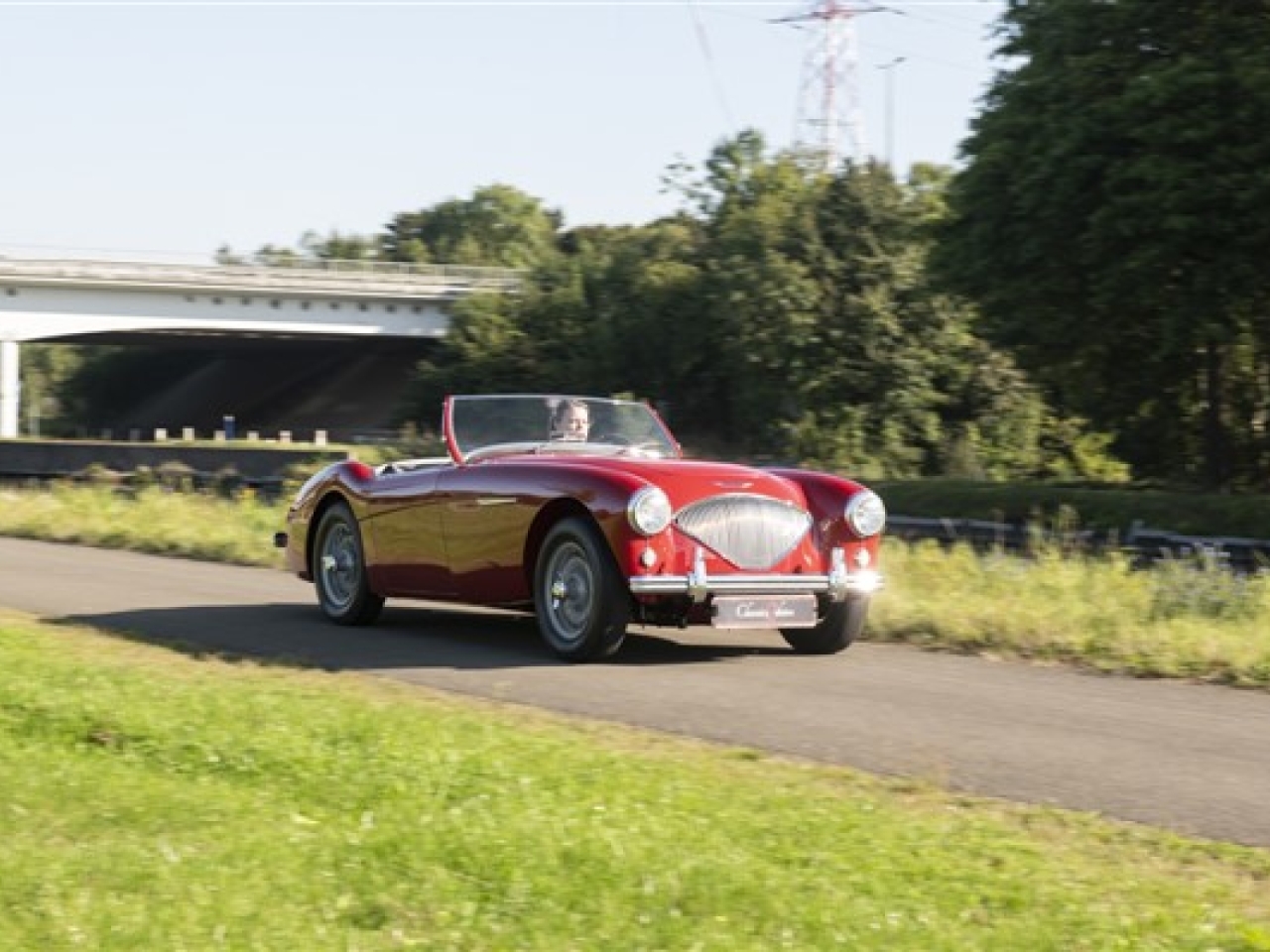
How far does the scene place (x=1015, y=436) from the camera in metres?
60.5

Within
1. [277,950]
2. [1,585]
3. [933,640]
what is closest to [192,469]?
[1,585]

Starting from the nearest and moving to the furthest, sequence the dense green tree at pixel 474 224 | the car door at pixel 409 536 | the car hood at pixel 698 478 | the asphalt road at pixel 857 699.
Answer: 1. the asphalt road at pixel 857 699
2. the car hood at pixel 698 478
3. the car door at pixel 409 536
4. the dense green tree at pixel 474 224

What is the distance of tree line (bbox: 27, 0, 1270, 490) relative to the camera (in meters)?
32.9

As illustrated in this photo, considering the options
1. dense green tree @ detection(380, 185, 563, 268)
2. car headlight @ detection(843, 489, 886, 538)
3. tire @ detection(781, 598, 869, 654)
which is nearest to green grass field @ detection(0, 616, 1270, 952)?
car headlight @ detection(843, 489, 886, 538)

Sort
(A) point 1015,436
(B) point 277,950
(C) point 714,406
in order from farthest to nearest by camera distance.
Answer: (C) point 714,406, (A) point 1015,436, (B) point 277,950

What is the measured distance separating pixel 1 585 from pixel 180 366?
10101cm

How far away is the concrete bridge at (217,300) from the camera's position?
76812 millimetres

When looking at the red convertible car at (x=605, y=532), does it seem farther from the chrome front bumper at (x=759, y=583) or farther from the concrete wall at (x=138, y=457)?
the concrete wall at (x=138, y=457)

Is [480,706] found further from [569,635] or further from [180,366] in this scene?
[180,366]

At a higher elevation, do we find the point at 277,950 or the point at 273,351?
the point at 273,351

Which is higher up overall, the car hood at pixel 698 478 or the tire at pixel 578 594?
the car hood at pixel 698 478

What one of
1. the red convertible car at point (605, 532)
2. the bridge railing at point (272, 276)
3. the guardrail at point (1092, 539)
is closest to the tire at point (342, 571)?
the red convertible car at point (605, 532)

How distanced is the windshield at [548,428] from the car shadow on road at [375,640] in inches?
46.8

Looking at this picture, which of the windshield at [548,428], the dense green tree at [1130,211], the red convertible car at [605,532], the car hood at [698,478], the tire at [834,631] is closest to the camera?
the red convertible car at [605,532]
